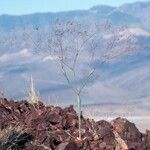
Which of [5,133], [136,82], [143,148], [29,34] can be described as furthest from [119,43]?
[136,82]

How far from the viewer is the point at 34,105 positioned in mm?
14273

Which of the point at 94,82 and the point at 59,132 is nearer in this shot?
the point at 59,132

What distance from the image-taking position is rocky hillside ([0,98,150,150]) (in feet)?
39.4

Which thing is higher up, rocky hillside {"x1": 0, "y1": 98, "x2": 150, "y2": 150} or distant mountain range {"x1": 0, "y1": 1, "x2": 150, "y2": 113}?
distant mountain range {"x1": 0, "y1": 1, "x2": 150, "y2": 113}

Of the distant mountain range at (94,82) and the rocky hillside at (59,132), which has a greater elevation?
the distant mountain range at (94,82)

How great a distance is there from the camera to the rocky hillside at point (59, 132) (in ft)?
39.4

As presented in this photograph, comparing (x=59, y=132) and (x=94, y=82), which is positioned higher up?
(x=94, y=82)

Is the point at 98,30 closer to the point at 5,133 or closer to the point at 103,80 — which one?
the point at 5,133

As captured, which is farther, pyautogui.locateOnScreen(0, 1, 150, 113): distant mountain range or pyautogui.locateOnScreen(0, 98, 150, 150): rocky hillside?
pyautogui.locateOnScreen(0, 1, 150, 113): distant mountain range

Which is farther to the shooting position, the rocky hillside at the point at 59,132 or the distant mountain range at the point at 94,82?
the distant mountain range at the point at 94,82

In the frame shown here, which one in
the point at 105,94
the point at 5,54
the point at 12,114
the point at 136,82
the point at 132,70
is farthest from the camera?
the point at 5,54

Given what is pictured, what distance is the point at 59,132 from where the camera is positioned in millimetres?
12773

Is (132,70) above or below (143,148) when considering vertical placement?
above

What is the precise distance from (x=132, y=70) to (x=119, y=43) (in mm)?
125131
